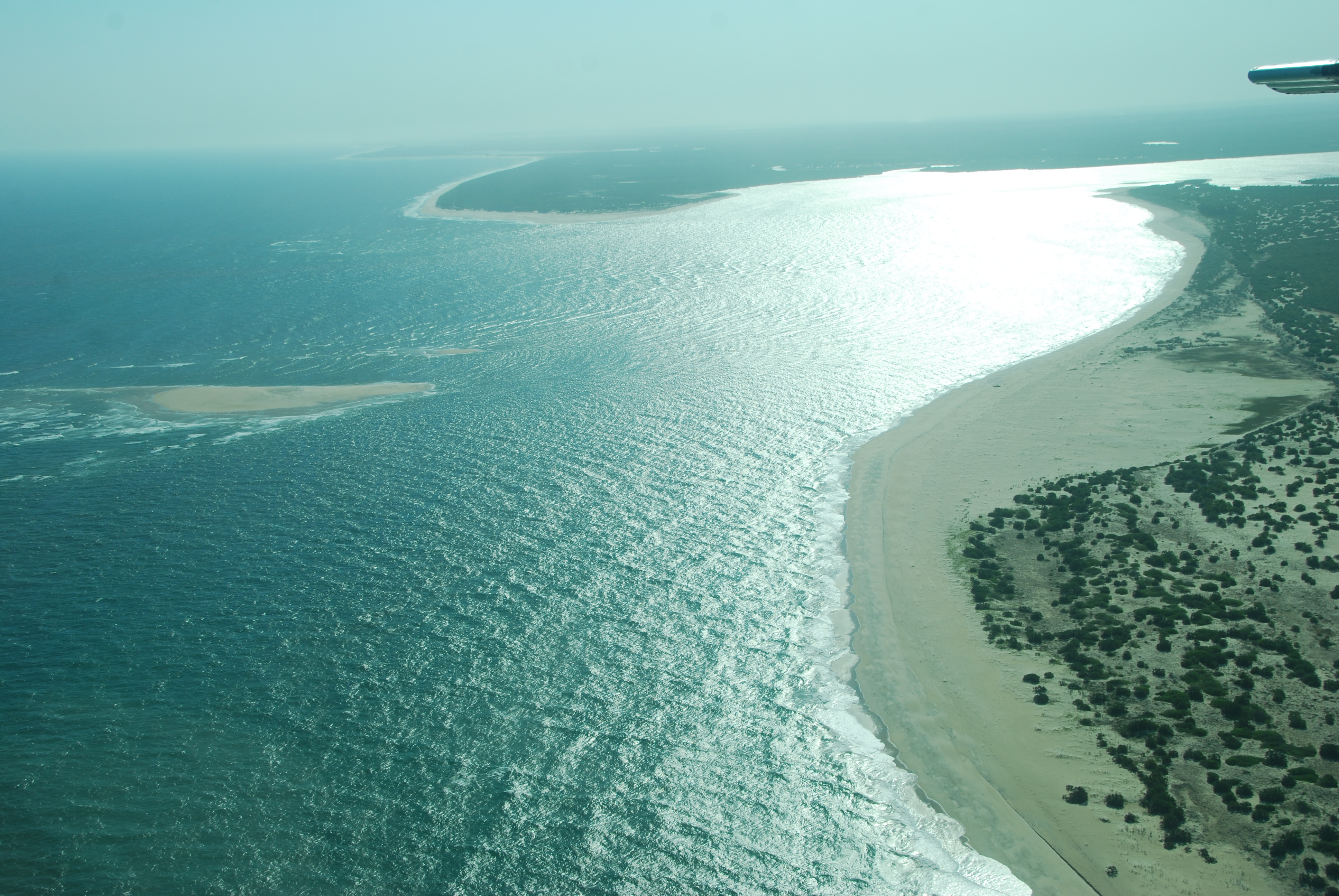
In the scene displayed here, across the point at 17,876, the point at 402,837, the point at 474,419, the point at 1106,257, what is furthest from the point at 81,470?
the point at 1106,257

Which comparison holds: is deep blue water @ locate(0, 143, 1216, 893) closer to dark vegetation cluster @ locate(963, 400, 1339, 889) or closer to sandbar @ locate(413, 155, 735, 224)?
dark vegetation cluster @ locate(963, 400, 1339, 889)

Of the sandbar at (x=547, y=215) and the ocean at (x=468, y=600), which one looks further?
the sandbar at (x=547, y=215)

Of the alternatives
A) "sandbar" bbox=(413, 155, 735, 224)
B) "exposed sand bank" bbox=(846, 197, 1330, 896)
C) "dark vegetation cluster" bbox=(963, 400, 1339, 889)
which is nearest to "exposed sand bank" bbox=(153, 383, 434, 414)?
"exposed sand bank" bbox=(846, 197, 1330, 896)

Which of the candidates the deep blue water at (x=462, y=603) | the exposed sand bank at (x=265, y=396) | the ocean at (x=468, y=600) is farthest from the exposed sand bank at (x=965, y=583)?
the exposed sand bank at (x=265, y=396)

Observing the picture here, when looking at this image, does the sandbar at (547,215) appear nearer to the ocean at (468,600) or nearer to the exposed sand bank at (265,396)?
the ocean at (468,600)

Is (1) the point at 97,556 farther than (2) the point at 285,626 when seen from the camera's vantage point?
Yes

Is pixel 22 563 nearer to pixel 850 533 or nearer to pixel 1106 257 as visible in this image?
pixel 850 533
